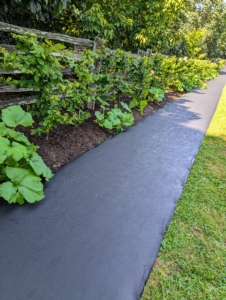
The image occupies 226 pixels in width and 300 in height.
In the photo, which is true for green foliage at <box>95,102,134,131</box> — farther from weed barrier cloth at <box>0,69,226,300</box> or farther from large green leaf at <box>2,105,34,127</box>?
large green leaf at <box>2,105,34,127</box>

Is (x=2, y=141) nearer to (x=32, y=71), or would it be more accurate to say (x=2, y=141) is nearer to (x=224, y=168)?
(x=32, y=71)

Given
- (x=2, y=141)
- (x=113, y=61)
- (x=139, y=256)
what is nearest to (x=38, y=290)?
(x=139, y=256)

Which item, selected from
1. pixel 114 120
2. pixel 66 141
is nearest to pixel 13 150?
pixel 66 141

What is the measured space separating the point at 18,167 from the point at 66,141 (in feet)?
3.25

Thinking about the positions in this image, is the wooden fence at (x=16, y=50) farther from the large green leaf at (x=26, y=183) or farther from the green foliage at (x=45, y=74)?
the large green leaf at (x=26, y=183)

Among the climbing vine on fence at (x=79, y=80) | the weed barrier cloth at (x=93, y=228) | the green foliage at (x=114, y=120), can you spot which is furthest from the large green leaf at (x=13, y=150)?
the green foliage at (x=114, y=120)

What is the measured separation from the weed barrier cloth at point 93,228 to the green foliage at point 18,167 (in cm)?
11

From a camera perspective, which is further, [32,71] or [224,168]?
[224,168]

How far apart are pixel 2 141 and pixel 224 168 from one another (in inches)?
101

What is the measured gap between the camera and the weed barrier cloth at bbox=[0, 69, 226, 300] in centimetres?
125

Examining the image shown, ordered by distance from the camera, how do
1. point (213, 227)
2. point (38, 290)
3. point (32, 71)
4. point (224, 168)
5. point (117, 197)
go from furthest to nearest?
point (224, 168)
point (32, 71)
point (117, 197)
point (213, 227)
point (38, 290)

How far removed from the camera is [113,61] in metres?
3.80

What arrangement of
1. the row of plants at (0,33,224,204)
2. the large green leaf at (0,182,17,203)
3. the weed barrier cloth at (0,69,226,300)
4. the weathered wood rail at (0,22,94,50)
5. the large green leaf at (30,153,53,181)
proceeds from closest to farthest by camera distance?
the weed barrier cloth at (0,69,226,300) → the large green leaf at (0,182,17,203) → the row of plants at (0,33,224,204) → the large green leaf at (30,153,53,181) → the weathered wood rail at (0,22,94,50)

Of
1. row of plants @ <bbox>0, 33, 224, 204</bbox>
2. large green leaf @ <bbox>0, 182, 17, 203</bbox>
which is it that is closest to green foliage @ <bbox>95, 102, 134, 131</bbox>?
row of plants @ <bbox>0, 33, 224, 204</bbox>
